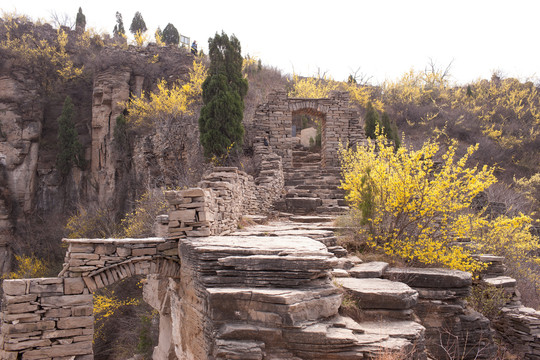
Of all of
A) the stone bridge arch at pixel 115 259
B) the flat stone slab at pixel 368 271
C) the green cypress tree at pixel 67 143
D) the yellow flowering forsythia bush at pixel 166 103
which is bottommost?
the flat stone slab at pixel 368 271

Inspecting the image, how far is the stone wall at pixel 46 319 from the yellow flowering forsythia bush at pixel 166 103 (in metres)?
11.3

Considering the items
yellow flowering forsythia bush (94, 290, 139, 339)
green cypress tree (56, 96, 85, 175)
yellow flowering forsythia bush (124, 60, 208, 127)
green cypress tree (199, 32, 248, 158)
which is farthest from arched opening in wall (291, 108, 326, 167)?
green cypress tree (56, 96, 85, 175)

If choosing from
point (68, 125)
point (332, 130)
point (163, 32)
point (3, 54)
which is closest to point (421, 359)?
point (332, 130)

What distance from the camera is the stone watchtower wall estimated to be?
15.4 meters

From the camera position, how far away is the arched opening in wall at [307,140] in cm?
1662

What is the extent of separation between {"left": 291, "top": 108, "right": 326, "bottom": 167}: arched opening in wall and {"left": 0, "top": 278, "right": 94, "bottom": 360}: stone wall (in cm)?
1247

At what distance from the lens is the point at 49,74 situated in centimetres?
2202

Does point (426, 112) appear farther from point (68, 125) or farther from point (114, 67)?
point (68, 125)

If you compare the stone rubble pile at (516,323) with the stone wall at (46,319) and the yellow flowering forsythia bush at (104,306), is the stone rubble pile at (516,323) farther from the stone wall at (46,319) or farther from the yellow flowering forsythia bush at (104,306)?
the yellow flowering forsythia bush at (104,306)

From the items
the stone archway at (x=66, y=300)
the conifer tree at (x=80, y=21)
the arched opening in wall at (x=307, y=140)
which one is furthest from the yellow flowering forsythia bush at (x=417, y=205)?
the conifer tree at (x=80, y=21)

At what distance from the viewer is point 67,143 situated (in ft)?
66.3

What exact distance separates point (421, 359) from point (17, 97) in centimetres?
2401

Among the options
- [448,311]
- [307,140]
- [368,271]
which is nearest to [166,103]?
[307,140]

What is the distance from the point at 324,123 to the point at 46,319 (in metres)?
13.2
